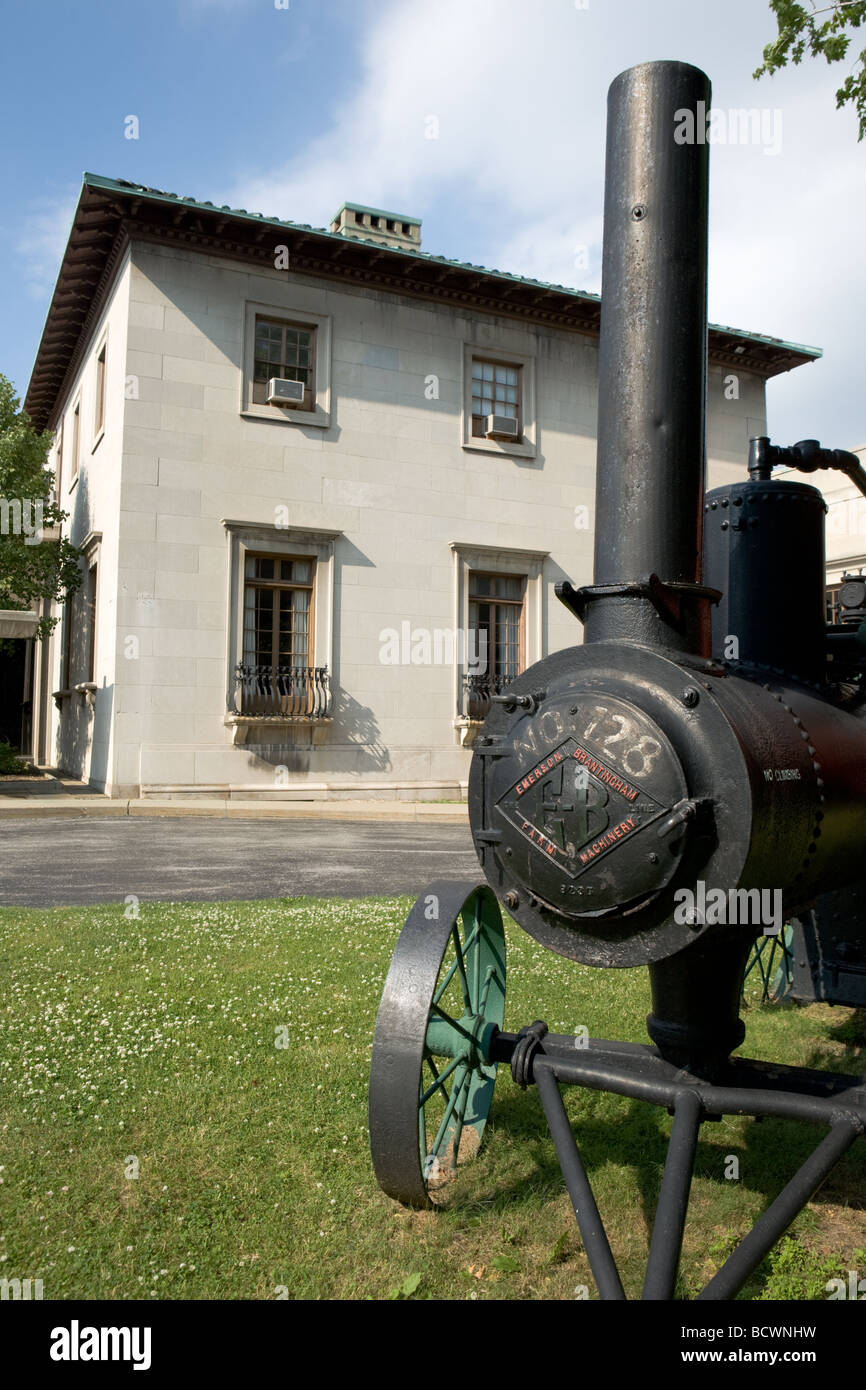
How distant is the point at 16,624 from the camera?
16.6m

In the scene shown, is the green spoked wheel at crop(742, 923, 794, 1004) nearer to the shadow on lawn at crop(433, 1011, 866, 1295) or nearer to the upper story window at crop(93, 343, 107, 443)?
the shadow on lawn at crop(433, 1011, 866, 1295)

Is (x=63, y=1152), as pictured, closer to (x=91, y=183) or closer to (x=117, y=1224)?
(x=117, y=1224)

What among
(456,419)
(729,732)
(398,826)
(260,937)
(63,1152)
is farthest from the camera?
(456,419)

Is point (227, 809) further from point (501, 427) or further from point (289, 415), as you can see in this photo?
point (501, 427)

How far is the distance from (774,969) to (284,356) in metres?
14.8

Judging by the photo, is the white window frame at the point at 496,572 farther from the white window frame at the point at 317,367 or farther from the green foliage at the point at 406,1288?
the green foliage at the point at 406,1288

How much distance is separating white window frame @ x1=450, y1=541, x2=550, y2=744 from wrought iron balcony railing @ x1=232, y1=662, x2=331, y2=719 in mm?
2616

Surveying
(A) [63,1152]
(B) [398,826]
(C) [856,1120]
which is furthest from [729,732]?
(B) [398,826]

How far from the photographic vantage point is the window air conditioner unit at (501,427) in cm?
1948

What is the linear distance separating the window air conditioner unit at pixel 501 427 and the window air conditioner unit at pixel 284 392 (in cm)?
376

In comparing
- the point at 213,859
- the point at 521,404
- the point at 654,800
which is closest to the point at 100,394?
the point at 521,404

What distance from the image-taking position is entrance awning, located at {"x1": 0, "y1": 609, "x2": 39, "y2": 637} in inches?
653

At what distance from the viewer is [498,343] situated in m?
19.9
